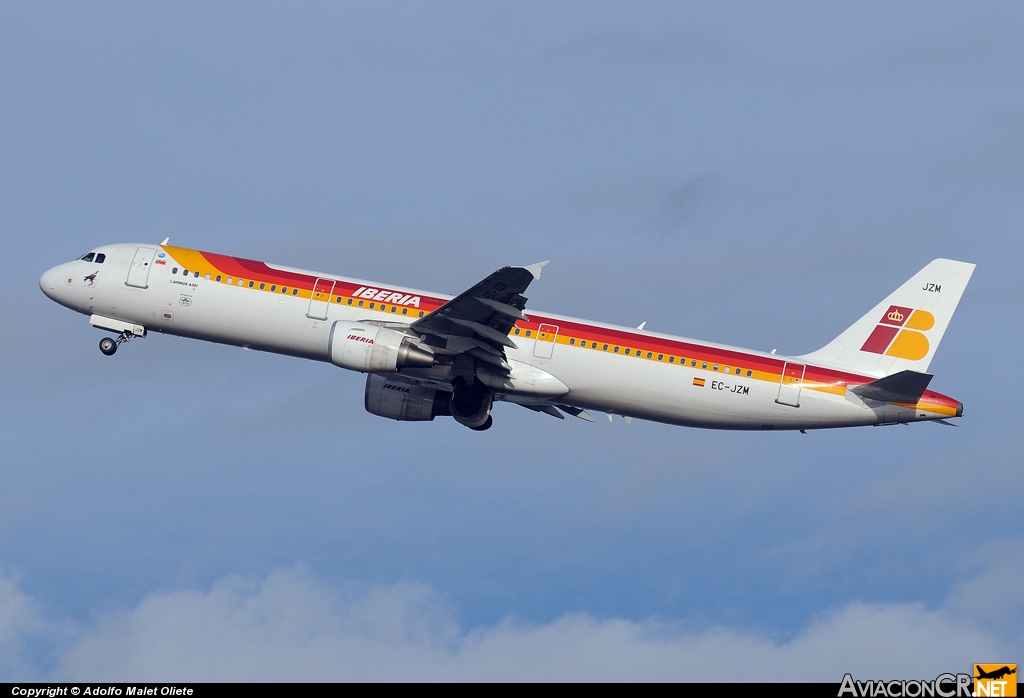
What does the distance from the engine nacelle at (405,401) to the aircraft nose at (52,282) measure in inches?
548

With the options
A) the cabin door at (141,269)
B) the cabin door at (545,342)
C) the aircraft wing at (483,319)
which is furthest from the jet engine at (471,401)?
the cabin door at (141,269)

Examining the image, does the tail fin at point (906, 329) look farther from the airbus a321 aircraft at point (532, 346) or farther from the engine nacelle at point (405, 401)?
the engine nacelle at point (405, 401)

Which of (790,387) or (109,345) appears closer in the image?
(790,387)

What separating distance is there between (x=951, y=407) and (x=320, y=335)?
24830 millimetres

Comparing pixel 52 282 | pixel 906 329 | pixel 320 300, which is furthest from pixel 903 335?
pixel 52 282

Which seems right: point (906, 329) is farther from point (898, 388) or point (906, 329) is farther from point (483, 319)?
point (483, 319)

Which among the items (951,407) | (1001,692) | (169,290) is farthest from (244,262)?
(1001,692)

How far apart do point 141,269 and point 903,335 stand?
31.5 meters

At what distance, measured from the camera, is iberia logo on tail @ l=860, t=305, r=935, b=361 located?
5362cm

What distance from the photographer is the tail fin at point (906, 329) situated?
176 feet

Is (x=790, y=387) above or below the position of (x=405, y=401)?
above

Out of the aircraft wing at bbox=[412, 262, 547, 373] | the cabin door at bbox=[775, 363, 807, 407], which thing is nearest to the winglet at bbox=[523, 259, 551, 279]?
the aircraft wing at bbox=[412, 262, 547, 373]

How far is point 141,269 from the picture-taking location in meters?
54.7

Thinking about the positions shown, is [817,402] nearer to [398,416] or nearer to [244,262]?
[398,416]
